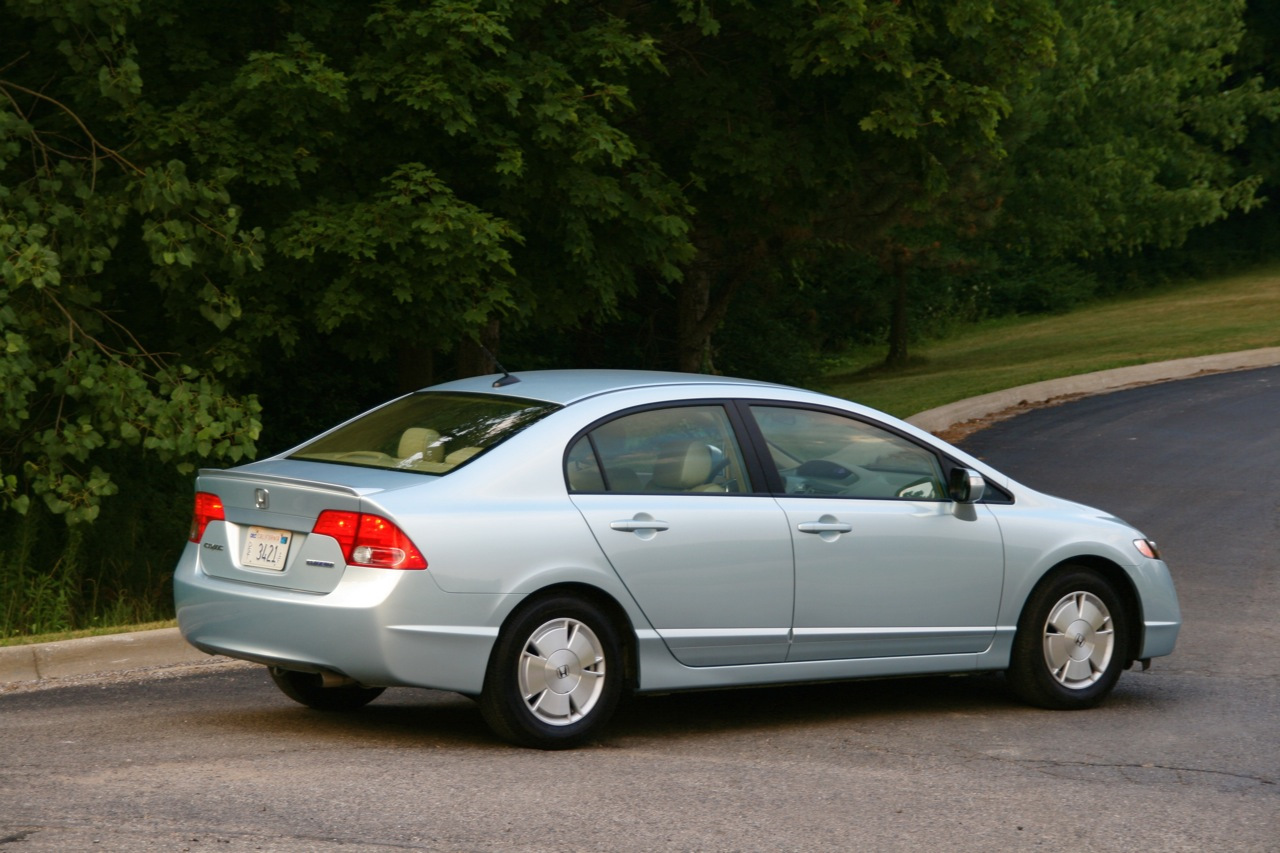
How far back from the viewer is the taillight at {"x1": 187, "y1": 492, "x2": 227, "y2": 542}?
698cm

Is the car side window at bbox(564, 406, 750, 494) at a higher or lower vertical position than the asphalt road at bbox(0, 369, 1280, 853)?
higher

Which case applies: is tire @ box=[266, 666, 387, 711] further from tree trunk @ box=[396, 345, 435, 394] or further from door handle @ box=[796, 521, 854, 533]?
tree trunk @ box=[396, 345, 435, 394]

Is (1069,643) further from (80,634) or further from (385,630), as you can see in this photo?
(80,634)

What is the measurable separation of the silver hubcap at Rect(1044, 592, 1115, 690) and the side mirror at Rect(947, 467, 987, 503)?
0.75 m

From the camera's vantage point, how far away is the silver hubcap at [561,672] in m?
6.59

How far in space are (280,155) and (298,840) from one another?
942cm

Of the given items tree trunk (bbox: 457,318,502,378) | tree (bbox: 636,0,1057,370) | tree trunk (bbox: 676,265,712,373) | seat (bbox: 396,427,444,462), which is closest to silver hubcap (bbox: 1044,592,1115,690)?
seat (bbox: 396,427,444,462)

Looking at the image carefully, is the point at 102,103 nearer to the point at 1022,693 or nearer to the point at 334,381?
the point at 1022,693

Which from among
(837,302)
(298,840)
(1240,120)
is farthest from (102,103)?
(1240,120)

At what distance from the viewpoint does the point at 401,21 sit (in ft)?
45.1

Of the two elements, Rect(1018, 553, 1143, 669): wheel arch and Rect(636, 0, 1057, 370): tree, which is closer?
Rect(1018, 553, 1143, 669): wheel arch

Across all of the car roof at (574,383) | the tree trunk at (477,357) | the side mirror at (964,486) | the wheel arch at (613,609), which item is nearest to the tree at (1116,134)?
the tree trunk at (477,357)

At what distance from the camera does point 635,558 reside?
681 cm

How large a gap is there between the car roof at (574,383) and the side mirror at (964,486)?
2.96ft
